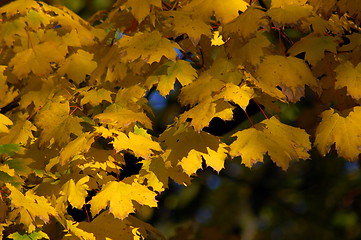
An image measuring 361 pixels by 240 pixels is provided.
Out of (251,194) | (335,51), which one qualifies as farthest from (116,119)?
(251,194)

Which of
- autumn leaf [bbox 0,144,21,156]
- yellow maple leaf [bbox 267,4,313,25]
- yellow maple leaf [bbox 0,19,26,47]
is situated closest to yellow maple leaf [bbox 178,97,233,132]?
yellow maple leaf [bbox 267,4,313,25]

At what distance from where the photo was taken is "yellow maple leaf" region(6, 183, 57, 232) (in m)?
2.76

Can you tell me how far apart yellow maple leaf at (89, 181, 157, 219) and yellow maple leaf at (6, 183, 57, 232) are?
22cm

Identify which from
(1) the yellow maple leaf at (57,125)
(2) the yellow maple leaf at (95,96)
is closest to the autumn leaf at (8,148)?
(1) the yellow maple leaf at (57,125)

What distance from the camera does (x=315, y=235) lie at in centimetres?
959

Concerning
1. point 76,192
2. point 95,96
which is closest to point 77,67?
point 95,96

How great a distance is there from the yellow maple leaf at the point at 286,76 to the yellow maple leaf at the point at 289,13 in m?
0.21

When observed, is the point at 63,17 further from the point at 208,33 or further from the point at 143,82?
the point at 208,33

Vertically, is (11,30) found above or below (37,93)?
above

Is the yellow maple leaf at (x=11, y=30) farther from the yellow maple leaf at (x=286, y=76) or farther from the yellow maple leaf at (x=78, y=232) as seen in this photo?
the yellow maple leaf at (x=286, y=76)

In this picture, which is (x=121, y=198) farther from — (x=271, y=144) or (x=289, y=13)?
(x=289, y=13)

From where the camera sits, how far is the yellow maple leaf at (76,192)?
10.1 ft

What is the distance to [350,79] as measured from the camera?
302 cm

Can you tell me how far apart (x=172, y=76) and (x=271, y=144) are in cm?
66
